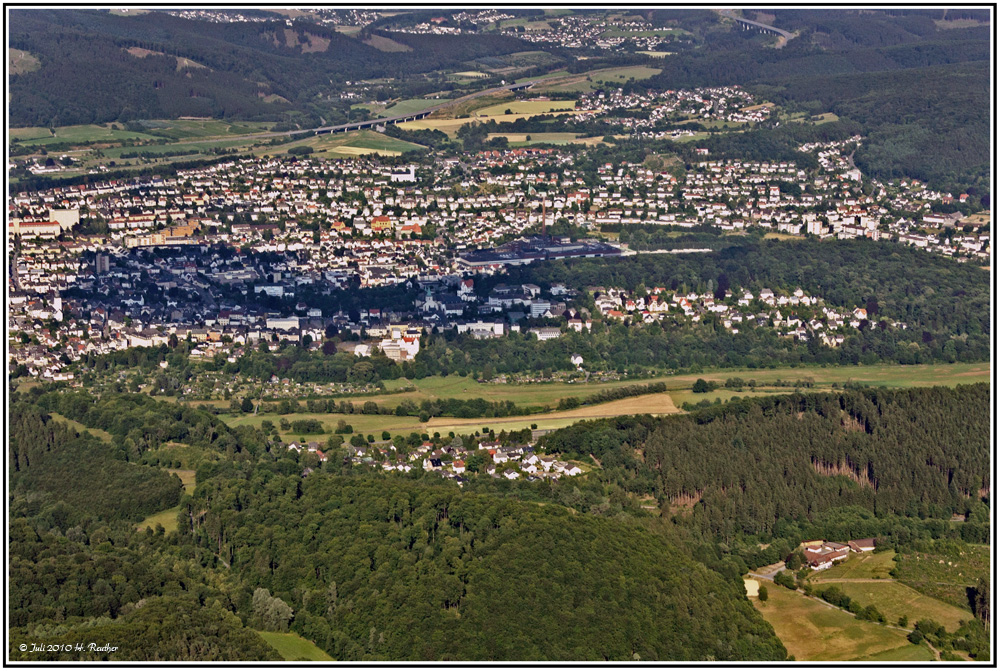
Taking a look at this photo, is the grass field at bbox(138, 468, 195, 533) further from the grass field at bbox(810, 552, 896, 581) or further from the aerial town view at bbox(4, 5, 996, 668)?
the grass field at bbox(810, 552, 896, 581)

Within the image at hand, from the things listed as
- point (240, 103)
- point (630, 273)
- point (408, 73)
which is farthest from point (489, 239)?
point (408, 73)

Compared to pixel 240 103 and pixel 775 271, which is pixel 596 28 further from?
pixel 775 271

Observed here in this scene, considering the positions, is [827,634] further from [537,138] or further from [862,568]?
[537,138]

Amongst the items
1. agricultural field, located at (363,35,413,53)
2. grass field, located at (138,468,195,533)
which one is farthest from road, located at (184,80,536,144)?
grass field, located at (138,468,195,533)

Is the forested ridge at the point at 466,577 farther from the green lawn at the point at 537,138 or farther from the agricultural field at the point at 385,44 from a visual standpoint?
the agricultural field at the point at 385,44

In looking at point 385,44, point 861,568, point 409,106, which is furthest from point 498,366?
point 385,44

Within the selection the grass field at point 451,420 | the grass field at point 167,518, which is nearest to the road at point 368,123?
the grass field at point 451,420
